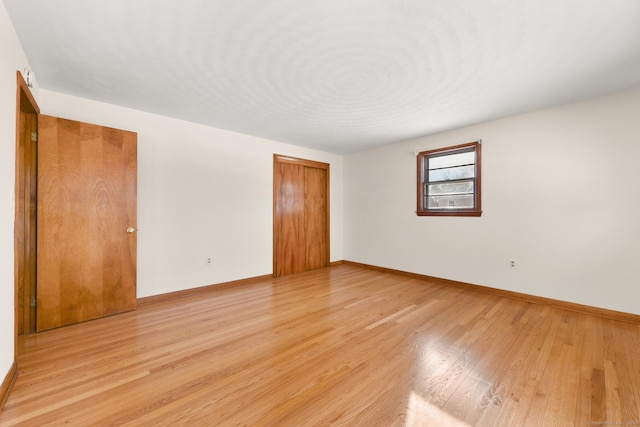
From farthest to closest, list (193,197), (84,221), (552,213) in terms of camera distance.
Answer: (193,197)
(552,213)
(84,221)

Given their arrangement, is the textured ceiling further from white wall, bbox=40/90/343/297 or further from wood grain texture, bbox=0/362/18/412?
wood grain texture, bbox=0/362/18/412

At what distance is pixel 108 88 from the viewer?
2600 millimetres

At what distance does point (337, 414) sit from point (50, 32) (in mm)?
3135

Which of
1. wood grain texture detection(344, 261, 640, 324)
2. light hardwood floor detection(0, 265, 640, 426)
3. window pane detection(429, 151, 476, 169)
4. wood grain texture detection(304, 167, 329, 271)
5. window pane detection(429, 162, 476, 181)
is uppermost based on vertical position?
window pane detection(429, 151, 476, 169)

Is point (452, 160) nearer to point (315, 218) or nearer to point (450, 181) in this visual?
point (450, 181)

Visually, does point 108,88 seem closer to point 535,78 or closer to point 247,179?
point 247,179

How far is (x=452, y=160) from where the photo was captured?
13.4 ft

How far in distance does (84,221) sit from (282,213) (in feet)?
8.86

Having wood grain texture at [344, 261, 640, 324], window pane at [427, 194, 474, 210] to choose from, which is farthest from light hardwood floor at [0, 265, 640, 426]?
window pane at [427, 194, 474, 210]

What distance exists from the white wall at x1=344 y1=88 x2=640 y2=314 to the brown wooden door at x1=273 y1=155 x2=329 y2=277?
69.3 inches

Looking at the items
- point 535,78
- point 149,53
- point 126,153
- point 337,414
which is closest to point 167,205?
point 126,153

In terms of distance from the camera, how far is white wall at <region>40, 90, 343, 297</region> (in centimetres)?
318

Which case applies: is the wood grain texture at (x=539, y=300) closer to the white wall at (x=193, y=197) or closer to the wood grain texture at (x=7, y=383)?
the white wall at (x=193, y=197)

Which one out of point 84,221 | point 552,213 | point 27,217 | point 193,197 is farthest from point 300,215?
point 552,213
